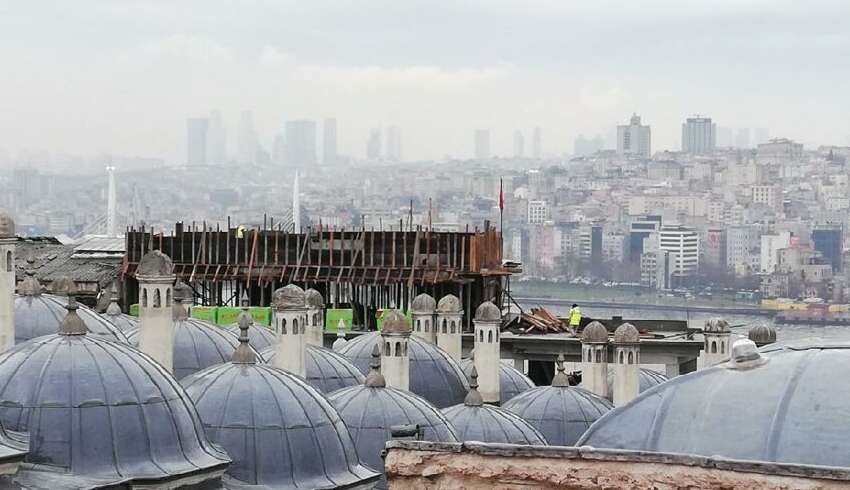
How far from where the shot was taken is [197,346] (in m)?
27.3

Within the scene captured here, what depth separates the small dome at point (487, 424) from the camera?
2522 cm

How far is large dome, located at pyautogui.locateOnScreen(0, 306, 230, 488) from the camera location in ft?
61.7

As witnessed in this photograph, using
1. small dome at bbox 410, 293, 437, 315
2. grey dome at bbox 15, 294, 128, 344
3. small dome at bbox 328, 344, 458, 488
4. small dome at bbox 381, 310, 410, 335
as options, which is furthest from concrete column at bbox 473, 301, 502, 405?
small dome at bbox 328, 344, 458, 488

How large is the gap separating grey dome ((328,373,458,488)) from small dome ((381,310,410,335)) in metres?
2.88

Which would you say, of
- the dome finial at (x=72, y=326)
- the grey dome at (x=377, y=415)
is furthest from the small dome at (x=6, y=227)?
the grey dome at (x=377, y=415)

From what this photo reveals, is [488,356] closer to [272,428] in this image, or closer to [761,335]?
[761,335]

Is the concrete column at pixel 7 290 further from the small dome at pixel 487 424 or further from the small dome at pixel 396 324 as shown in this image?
the small dome at pixel 396 324

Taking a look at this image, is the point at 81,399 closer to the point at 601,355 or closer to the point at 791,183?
the point at 601,355

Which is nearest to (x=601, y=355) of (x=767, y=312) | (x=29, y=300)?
(x=29, y=300)

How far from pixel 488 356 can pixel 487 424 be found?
19.7 feet

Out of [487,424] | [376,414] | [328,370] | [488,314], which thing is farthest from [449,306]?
[376,414]

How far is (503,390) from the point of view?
107 ft

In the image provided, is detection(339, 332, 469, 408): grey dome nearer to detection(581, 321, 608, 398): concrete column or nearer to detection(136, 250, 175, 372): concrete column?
detection(581, 321, 608, 398): concrete column

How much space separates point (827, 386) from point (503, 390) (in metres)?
21.4
